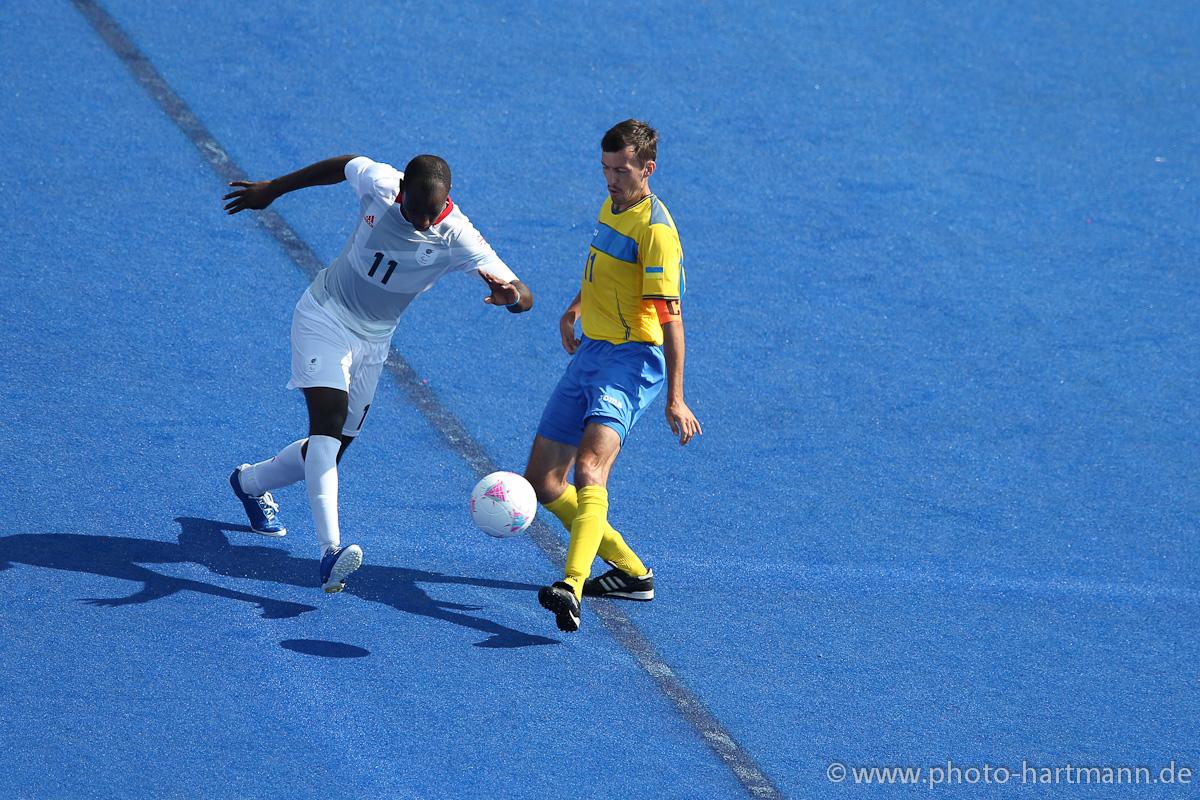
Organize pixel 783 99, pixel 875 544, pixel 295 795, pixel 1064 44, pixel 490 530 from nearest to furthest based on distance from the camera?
pixel 295 795, pixel 490 530, pixel 875 544, pixel 783 99, pixel 1064 44

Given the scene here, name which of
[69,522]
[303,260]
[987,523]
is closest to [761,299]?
[987,523]

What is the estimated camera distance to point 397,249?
18.7 ft

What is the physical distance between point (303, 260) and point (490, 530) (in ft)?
9.59

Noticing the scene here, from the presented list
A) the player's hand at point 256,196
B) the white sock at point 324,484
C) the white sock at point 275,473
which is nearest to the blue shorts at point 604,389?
the white sock at point 324,484

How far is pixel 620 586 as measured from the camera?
20.2 feet

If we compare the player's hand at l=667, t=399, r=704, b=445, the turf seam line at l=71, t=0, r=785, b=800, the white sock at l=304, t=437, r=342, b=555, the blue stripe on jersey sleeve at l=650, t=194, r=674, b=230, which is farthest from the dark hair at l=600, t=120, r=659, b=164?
the turf seam line at l=71, t=0, r=785, b=800

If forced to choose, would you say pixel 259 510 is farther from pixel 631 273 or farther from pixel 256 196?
pixel 631 273

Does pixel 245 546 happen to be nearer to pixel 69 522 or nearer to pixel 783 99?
pixel 69 522

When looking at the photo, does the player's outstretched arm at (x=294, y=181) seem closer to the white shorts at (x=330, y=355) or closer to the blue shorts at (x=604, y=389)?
the white shorts at (x=330, y=355)

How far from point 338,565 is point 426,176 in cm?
155

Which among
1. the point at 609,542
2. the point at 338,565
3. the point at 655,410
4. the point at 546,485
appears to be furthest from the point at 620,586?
the point at 655,410

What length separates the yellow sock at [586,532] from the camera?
18.4ft

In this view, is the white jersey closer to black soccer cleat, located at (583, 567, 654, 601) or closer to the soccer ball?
the soccer ball

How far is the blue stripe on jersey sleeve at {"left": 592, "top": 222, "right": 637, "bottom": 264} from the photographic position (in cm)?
576
